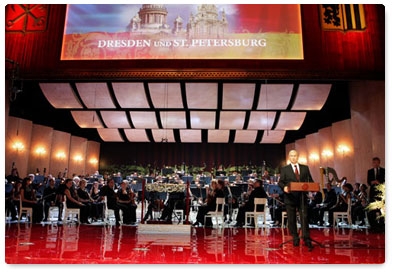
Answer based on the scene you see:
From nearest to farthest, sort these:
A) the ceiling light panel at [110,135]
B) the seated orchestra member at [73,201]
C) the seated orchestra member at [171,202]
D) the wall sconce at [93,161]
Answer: the seated orchestra member at [73,201] < the seated orchestra member at [171,202] < the ceiling light panel at [110,135] < the wall sconce at [93,161]

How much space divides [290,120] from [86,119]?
782 cm

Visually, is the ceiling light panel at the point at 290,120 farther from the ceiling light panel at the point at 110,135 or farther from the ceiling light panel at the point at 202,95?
the ceiling light panel at the point at 110,135

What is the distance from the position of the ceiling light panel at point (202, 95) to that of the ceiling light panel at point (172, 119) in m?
1.25

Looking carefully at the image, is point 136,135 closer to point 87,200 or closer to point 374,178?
point 87,200

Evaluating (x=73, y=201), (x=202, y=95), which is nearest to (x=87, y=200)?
(x=73, y=201)

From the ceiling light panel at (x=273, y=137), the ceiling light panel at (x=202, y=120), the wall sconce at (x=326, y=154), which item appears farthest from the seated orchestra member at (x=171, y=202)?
the ceiling light panel at (x=273, y=137)

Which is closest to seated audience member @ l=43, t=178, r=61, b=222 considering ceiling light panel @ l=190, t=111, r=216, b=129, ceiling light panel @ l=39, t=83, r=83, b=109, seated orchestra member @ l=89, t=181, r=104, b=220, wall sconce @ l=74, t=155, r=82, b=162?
seated orchestra member @ l=89, t=181, r=104, b=220

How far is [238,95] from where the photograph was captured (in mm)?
11070

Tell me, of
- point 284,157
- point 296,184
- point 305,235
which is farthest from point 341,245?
point 284,157

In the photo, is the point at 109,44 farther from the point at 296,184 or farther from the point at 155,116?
the point at 155,116

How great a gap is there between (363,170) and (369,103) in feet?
5.94

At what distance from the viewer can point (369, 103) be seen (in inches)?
381

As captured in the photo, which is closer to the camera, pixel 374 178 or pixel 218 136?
pixel 374 178

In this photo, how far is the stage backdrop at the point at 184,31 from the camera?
6.93 m
